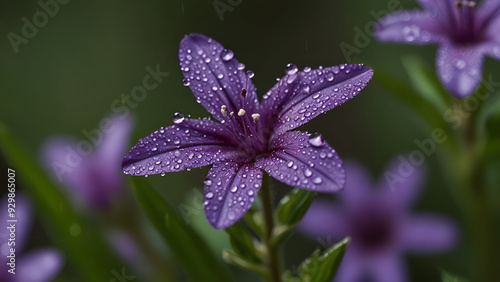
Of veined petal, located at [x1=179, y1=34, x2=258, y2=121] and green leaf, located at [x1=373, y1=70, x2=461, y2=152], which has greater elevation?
veined petal, located at [x1=179, y1=34, x2=258, y2=121]

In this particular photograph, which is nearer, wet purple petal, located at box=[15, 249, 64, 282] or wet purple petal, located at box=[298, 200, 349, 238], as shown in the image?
wet purple petal, located at box=[15, 249, 64, 282]

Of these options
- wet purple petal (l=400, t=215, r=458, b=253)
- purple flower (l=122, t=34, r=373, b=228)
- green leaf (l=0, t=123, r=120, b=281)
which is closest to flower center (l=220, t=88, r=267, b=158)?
purple flower (l=122, t=34, r=373, b=228)

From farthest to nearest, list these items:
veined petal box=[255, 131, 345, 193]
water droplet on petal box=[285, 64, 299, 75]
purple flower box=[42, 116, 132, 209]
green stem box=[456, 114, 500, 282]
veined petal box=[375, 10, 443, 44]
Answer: purple flower box=[42, 116, 132, 209] < green stem box=[456, 114, 500, 282] < veined petal box=[375, 10, 443, 44] < water droplet on petal box=[285, 64, 299, 75] < veined petal box=[255, 131, 345, 193]

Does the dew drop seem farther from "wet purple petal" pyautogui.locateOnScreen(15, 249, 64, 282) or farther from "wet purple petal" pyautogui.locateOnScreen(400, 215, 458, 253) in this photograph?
"wet purple petal" pyautogui.locateOnScreen(400, 215, 458, 253)

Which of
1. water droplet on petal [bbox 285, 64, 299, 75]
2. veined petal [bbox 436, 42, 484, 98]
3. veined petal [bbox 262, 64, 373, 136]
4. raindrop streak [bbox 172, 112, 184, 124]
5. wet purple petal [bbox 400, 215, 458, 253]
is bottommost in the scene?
wet purple petal [bbox 400, 215, 458, 253]

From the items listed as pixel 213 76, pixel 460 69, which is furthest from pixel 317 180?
pixel 460 69

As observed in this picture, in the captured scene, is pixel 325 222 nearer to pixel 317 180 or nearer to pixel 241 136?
pixel 241 136
